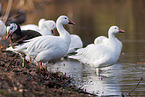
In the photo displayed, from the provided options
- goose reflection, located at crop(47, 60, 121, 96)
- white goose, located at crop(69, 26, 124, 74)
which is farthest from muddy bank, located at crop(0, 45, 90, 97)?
white goose, located at crop(69, 26, 124, 74)

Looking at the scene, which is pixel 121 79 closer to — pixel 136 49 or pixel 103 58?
pixel 103 58

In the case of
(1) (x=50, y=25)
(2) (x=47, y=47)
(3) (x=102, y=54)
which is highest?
(1) (x=50, y=25)

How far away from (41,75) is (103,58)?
2.24 m

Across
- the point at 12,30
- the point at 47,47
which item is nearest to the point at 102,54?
the point at 47,47

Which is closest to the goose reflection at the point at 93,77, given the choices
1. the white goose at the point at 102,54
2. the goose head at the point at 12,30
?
the white goose at the point at 102,54

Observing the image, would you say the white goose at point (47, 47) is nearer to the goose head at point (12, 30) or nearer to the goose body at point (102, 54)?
the goose head at point (12, 30)

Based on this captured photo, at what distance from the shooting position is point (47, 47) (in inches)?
332

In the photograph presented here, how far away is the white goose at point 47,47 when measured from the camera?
27.5 feet

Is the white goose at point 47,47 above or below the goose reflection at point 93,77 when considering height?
above

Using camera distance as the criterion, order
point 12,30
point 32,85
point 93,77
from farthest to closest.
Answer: point 12,30 < point 93,77 < point 32,85

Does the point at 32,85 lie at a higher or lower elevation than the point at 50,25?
lower

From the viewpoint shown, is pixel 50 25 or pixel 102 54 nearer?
pixel 102 54

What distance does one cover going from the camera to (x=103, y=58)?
924 centimetres

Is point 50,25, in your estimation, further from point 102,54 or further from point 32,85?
point 32,85
